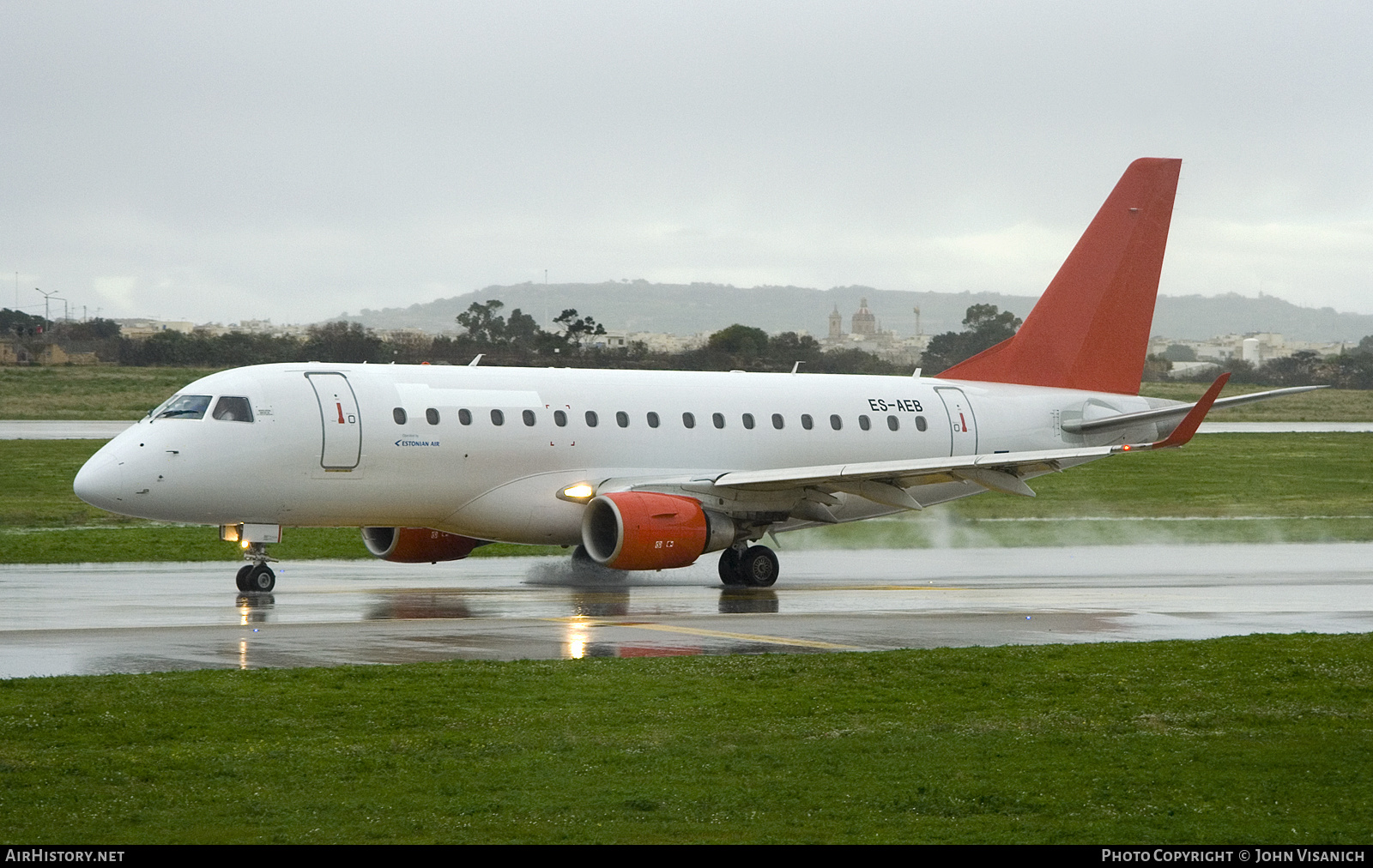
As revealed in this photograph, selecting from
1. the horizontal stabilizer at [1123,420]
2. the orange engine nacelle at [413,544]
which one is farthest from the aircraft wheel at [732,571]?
the horizontal stabilizer at [1123,420]

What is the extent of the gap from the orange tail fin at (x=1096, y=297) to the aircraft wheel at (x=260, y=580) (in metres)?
14.9

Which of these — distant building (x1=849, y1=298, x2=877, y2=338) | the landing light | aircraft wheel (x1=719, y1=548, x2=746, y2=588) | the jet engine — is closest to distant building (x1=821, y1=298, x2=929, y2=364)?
distant building (x1=849, y1=298, x2=877, y2=338)

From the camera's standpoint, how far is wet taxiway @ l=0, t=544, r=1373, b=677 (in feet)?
57.3

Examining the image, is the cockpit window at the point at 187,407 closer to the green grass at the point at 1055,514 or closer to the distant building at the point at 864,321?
the green grass at the point at 1055,514

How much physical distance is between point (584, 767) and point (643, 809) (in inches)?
47.0

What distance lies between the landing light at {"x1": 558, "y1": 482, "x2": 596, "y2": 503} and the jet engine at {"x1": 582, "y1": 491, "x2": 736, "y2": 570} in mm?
561

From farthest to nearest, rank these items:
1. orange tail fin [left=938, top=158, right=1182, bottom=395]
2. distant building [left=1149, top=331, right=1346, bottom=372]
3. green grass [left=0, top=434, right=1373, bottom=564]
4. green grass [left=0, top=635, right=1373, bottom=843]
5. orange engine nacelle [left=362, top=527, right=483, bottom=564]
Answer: distant building [left=1149, top=331, right=1346, bottom=372], orange tail fin [left=938, top=158, right=1182, bottom=395], green grass [left=0, top=434, right=1373, bottom=564], orange engine nacelle [left=362, top=527, right=483, bottom=564], green grass [left=0, top=635, right=1373, bottom=843]

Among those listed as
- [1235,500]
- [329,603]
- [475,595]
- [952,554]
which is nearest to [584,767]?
[329,603]

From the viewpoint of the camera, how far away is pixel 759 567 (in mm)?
27281

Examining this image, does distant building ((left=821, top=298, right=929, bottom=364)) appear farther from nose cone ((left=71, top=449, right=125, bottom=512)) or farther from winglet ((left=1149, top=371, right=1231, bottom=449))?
nose cone ((left=71, top=449, right=125, bottom=512))
